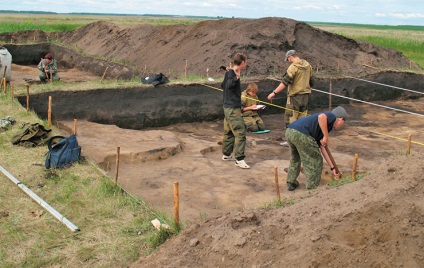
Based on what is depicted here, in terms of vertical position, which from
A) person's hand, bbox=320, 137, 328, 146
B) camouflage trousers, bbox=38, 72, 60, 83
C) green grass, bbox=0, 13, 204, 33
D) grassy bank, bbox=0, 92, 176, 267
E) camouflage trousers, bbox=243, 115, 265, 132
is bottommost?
grassy bank, bbox=0, 92, 176, 267

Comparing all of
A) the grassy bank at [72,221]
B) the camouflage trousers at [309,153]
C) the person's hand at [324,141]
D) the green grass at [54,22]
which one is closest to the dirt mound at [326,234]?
the grassy bank at [72,221]

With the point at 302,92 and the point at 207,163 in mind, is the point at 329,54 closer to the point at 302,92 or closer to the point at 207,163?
the point at 302,92

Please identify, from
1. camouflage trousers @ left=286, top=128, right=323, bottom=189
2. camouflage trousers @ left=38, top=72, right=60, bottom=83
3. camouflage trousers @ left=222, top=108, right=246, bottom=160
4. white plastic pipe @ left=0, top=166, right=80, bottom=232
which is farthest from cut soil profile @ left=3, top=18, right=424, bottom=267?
camouflage trousers @ left=38, top=72, right=60, bottom=83

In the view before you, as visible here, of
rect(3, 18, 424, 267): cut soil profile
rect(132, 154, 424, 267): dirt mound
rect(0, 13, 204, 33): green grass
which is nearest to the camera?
rect(132, 154, 424, 267): dirt mound

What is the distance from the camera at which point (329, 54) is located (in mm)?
17078

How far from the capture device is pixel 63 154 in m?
7.04

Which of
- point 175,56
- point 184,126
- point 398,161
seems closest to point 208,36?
point 175,56

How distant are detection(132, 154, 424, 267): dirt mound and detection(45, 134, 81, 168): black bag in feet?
9.12

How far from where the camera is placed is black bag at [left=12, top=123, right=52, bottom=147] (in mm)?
8039

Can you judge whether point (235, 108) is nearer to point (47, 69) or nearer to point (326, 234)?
point (326, 234)

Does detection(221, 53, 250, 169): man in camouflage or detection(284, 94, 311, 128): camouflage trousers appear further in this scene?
detection(284, 94, 311, 128): camouflage trousers

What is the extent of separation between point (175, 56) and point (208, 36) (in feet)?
4.28

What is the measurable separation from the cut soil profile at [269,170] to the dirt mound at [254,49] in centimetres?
5

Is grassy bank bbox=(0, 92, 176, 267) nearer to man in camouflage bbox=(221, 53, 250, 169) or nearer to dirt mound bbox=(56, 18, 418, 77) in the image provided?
man in camouflage bbox=(221, 53, 250, 169)
